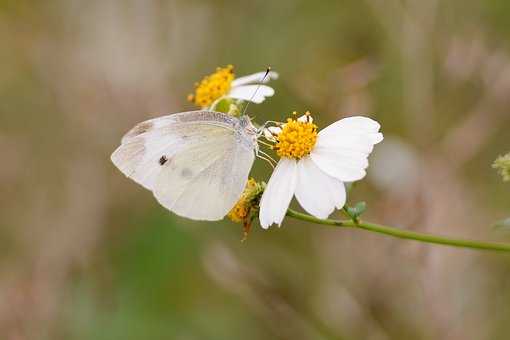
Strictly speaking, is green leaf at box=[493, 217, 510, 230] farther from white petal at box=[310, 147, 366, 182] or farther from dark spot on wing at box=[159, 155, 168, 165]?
dark spot on wing at box=[159, 155, 168, 165]

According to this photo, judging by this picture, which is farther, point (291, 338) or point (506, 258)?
point (506, 258)

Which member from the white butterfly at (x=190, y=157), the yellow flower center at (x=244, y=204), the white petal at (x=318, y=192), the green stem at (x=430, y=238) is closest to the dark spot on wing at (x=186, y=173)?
the white butterfly at (x=190, y=157)

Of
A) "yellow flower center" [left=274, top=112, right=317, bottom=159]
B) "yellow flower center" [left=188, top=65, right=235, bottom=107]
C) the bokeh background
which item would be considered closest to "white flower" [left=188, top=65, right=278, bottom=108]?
"yellow flower center" [left=188, top=65, right=235, bottom=107]

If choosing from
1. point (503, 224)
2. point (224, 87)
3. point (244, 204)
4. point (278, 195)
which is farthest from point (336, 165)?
point (224, 87)

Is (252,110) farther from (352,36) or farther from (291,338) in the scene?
(291,338)

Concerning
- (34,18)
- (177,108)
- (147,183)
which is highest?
(34,18)

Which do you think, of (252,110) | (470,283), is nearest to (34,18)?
(252,110)

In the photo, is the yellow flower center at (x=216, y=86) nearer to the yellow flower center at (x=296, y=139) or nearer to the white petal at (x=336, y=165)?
the yellow flower center at (x=296, y=139)
